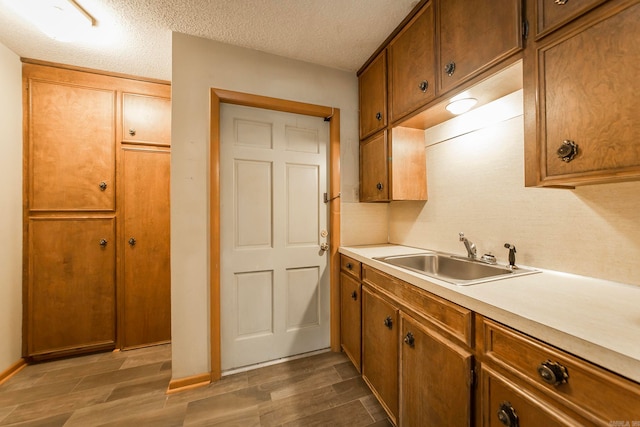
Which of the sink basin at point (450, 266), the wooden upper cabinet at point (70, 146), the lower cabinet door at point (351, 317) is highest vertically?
the wooden upper cabinet at point (70, 146)

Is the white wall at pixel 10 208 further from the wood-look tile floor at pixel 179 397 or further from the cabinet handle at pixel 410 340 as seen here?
the cabinet handle at pixel 410 340

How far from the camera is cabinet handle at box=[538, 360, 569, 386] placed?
0.60m

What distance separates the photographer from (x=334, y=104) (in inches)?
81.7

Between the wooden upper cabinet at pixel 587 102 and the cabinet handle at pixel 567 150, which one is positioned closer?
the wooden upper cabinet at pixel 587 102

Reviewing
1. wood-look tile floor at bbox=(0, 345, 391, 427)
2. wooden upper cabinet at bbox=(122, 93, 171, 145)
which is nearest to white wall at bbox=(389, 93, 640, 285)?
wood-look tile floor at bbox=(0, 345, 391, 427)

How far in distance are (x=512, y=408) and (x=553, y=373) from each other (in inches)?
8.3

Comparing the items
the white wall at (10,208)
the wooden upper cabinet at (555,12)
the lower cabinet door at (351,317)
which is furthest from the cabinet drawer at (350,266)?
the white wall at (10,208)

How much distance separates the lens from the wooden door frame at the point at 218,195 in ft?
5.56

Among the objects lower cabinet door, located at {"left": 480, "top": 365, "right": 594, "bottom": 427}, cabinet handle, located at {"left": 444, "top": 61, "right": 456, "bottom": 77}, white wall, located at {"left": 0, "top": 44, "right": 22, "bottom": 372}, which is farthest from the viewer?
white wall, located at {"left": 0, "top": 44, "right": 22, "bottom": 372}

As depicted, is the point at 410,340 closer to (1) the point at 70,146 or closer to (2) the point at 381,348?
(2) the point at 381,348

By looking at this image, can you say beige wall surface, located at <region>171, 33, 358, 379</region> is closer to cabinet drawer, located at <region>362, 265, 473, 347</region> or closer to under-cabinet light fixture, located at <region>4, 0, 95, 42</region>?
under-cabinet light fixture, located at <region>4, 0, 95, 42</region>

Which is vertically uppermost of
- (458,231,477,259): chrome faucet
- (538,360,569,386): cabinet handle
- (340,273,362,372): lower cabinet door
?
(458,231,477,259): chrome faucet

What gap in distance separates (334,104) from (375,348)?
1894 mm

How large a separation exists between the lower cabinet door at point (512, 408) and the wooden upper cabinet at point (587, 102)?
72cm
